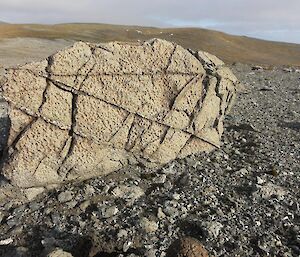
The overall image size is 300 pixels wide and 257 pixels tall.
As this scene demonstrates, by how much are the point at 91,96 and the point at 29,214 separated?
4.74 metres

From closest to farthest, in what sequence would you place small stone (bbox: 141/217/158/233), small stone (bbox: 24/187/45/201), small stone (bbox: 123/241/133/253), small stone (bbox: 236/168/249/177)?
small stone (bbox: 123/241/133/253) → small stone (bbox: 141/217/158/233) → small stone (bbox: 24/187/45/201) → small stone (bbox: 236/168/249/177)

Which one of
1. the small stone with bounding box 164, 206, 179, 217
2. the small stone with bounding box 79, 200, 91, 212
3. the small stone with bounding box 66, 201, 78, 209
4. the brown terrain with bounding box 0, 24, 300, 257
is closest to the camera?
the brown terrain with bounding box 0, 24, 300, 257

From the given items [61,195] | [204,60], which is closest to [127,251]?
[61,195]

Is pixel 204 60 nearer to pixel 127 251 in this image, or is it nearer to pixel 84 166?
pixel 84 166

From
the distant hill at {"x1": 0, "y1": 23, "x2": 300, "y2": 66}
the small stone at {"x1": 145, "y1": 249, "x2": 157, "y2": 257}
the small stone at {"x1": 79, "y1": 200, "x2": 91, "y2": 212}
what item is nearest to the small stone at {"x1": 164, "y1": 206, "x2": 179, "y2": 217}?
→ the small stone at {"x1": 145, "y1": 249, "x2": 157, "y2": 257}

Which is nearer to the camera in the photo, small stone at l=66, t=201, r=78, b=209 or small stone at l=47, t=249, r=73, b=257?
small stone at l=47, t=249, r=73, b=257

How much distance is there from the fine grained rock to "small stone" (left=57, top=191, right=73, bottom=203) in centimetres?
75

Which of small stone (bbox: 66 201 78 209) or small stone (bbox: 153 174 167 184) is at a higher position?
small stone (bbox: 153 174 167 184)

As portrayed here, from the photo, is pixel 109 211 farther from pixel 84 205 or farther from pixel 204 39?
A: pixel 204 39

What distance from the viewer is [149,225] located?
43.0 feet

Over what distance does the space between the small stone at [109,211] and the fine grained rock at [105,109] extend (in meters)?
2.23

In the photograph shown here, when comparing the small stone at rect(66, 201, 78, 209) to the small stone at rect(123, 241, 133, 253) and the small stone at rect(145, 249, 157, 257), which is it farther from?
the small stone at rect(145, 249, 157, 257)

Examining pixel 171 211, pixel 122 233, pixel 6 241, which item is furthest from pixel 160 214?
pixel 6 241

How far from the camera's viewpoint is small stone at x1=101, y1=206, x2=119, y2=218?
1379 centimetres
